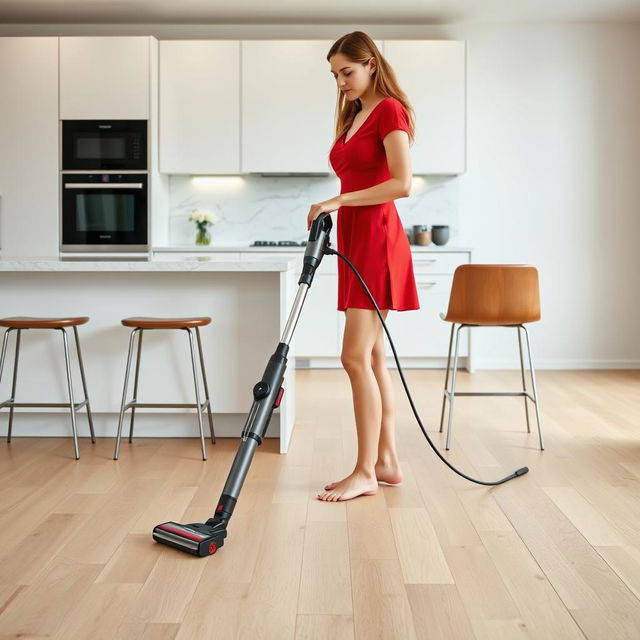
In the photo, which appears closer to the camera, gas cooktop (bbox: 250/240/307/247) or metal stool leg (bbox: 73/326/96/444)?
metal stool leg (bbox: 73/326/96/444)

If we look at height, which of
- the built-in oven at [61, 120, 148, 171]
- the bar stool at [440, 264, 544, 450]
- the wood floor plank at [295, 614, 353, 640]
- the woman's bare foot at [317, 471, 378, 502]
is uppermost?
the built-in oven at [61, 120, 148, 171]

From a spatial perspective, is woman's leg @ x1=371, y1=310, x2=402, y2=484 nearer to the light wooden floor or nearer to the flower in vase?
the light wooden floor

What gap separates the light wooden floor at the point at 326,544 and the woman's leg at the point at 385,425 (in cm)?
7

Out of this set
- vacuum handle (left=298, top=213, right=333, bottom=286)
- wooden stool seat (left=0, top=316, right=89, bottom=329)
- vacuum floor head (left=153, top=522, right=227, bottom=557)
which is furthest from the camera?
wooden stool seat (left=0, top=316, right=89, bottom=329)

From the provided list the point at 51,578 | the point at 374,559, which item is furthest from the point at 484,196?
the point at 51,578

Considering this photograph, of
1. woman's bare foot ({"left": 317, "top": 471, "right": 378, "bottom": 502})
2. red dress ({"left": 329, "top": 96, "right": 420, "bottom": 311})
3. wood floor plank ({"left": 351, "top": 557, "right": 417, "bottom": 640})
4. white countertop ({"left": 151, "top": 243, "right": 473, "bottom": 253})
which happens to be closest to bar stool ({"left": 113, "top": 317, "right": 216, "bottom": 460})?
woman's bare foot ({"left": 317, "top": 471, "right": 378, "bottom": 502})

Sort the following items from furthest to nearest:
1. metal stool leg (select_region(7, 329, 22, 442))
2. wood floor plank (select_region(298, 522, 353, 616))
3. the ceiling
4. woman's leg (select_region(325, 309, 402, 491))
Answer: the ceiling
metal stool leg (select_region(7, 329, 22, 442))
woman's leg (select_region(325, 309, 402, 491))
wood floor plank (select_region(298, 522, 353, 616))

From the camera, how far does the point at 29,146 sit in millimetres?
5562

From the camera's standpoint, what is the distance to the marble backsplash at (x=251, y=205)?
6.11 meters

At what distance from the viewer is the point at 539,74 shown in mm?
5992

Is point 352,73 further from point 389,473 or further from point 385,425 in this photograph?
point 389,473

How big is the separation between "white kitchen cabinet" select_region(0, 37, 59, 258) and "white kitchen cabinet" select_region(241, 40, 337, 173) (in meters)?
1.32

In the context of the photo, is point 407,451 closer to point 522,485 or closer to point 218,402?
point 522,485

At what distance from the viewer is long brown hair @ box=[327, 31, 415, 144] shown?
2654 mm
